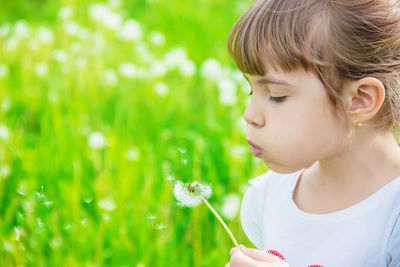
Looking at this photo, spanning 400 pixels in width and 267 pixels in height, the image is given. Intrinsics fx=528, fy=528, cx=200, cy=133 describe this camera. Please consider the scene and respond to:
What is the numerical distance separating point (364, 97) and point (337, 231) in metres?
0.27

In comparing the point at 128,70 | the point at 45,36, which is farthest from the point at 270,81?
the point at 45,36

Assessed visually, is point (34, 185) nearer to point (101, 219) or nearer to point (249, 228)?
point (101, 219)

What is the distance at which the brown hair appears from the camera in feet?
3.27

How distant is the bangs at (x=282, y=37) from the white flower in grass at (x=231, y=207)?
2.43 ft

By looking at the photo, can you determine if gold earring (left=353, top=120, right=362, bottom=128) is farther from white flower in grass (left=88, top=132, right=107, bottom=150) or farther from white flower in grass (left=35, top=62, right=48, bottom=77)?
white flower in grass (left=35, top=62, right=48, bottom=77)

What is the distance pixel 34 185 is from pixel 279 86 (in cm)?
118

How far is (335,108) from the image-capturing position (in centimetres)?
102

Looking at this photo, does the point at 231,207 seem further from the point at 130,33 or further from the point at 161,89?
the point at 130,33

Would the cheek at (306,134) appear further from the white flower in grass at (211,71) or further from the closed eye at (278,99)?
the white flower in grass at (211,71)

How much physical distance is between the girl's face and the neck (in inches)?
1.4

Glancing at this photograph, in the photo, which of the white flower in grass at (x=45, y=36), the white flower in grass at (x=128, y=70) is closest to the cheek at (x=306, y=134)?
the white flower in grass at (x=128, y=70)

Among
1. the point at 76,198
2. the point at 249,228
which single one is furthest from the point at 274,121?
the point at 76,198

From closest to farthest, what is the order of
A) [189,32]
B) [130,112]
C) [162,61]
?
[130,112]
[162,61]
[189,32]

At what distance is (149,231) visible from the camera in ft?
5.68
